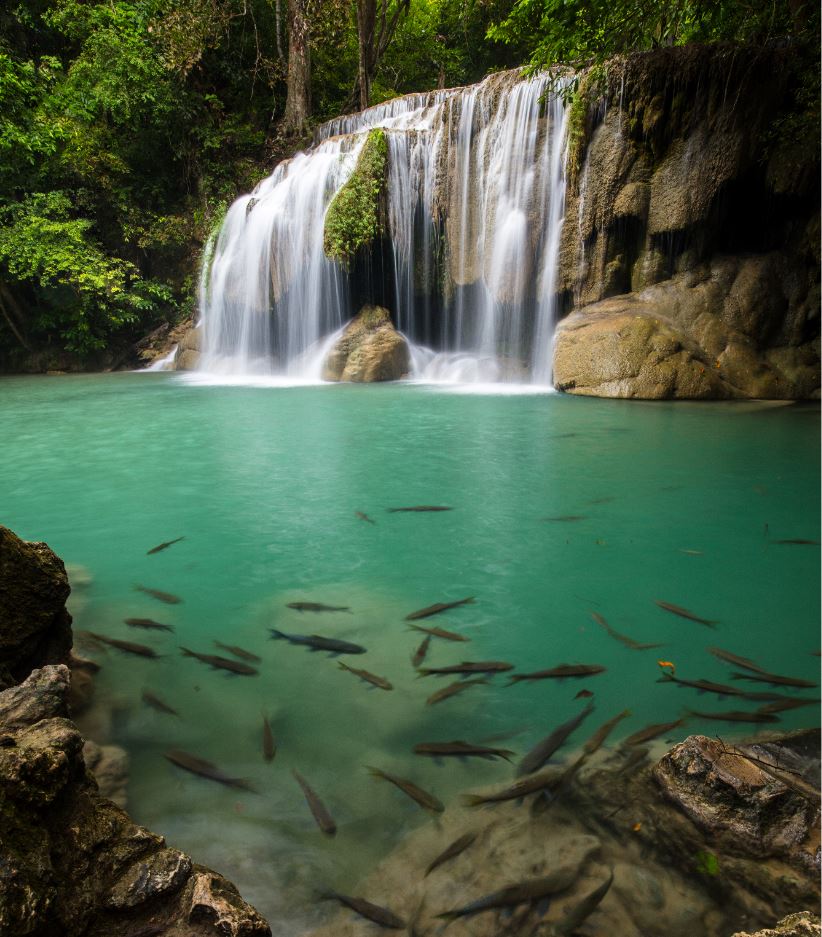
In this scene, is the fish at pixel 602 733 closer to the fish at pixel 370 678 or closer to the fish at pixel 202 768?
the fish at pixel 370 678

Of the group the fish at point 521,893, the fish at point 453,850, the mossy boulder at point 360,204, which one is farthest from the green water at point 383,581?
the mossy boulder at point 360,204

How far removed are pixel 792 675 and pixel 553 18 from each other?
12.7m

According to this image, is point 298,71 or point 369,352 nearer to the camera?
point 369,352

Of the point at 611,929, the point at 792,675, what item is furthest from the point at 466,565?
the point at 611,929

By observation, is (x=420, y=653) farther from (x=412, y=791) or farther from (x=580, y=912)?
(x=580, y=912)

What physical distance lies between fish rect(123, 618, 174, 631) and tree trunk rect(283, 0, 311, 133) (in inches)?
738

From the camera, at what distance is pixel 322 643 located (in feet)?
9.07

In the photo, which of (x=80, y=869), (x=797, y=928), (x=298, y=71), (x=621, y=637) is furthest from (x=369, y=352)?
(x=797, y=928)

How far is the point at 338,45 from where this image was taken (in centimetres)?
2003

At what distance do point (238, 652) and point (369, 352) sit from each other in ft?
35.9

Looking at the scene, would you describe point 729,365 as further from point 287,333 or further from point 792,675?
point 287,333

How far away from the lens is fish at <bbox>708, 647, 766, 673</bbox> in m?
2.56

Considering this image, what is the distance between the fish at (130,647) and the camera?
2727 mm

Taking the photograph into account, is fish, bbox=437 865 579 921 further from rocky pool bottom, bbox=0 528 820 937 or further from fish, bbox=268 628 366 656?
fish, bbox=268 628 366 656
